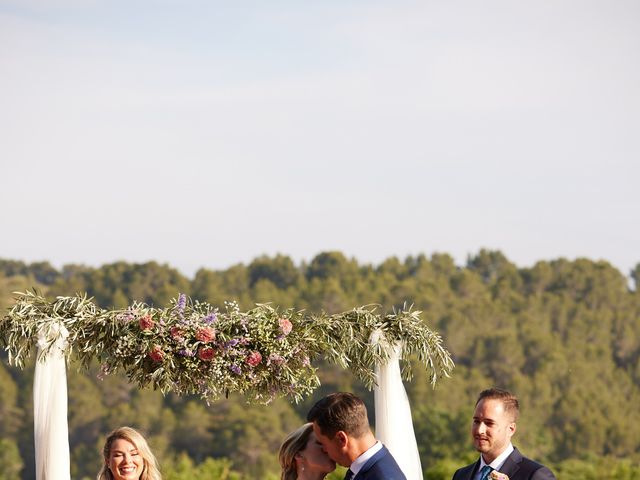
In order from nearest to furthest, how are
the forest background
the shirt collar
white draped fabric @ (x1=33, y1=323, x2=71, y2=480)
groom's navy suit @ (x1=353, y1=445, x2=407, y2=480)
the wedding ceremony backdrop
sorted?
1. groom's navy suit @ (x1=353, y1=445, x2=407, y2=480)
2. the shirt collar
3. the wedding ceremony backdrop
4. white draped fabric @ (x1=33, y1=323, x2=71, y2=480)
5. the forest background

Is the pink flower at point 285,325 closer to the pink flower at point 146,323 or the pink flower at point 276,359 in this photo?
the pink flower at point 276,359

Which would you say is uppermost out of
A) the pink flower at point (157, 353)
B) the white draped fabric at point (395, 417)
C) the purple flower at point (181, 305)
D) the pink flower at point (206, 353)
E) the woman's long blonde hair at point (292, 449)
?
the purple flower at point (181, 305)

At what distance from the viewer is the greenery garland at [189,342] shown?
29.1ft

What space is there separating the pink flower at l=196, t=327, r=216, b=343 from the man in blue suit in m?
3.58

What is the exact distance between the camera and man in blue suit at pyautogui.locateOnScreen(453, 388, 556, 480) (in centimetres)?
546

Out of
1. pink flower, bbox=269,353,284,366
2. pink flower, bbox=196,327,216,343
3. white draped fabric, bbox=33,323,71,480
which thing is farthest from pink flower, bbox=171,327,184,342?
white draped fabric, bbox=33,323,71,480

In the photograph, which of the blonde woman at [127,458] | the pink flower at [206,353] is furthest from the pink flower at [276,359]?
the blonde woman at [127,458]

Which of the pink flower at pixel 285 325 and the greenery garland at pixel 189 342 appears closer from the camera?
the greenery garland at pixel 189 342

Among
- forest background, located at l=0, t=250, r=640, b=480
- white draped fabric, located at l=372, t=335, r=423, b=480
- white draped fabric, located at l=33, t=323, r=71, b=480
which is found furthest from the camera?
forest background, located at l=0, t=250, r=640, b=480

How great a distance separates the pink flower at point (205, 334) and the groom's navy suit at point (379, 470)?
442cm

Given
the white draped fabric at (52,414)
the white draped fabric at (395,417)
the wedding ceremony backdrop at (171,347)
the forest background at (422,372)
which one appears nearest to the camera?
the wedding ceremony backdrop at (171,347)

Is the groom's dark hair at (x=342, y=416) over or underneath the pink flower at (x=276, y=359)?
underneath

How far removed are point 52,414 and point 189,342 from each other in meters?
1.23

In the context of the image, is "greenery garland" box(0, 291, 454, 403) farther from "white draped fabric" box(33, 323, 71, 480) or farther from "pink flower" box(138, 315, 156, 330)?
"white draped fabric" box(33, 323, 71, 480)
